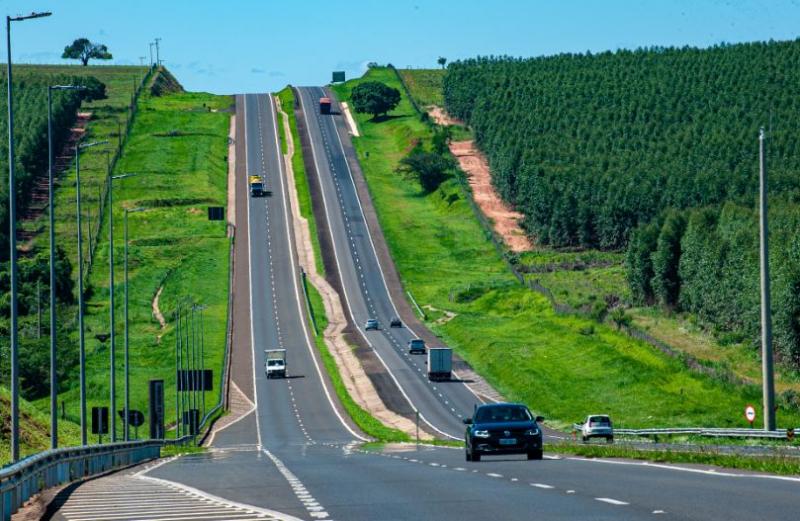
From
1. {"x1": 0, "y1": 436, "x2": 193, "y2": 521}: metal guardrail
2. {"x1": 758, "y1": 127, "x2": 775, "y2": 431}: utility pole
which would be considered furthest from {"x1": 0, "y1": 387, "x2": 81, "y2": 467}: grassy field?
{"x1": 758, "y1": 127, "x2": 775, "y2": 431}: utility pole

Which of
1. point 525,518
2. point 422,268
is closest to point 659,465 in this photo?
point 525,518

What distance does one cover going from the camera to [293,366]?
454ft

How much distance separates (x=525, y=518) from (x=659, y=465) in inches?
595

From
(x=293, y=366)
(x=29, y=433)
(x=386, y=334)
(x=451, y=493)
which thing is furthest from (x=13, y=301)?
(x=386, y=334)

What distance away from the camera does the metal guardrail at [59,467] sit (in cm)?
2745

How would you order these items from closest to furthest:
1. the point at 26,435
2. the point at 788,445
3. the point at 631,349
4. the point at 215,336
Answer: the point at 788,445 < the point at 26,435 < the point at 631,349 < the point at 215,336

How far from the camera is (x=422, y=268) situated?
179125 millimetres

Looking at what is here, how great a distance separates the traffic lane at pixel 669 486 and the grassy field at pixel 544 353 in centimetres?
5202

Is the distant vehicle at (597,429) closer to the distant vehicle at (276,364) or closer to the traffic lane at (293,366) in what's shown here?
the traffic lane at (293,366)

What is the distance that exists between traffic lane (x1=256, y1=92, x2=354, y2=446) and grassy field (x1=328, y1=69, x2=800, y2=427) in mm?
12660

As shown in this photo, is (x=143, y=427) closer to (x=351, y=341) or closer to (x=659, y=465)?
(x=351, y=341)

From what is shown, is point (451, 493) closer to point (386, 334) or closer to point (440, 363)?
point (440, 363)

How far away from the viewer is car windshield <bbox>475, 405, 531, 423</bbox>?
4559 centimetres

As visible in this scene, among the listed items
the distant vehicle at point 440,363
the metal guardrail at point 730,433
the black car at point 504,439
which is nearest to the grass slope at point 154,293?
A: the distant vehicle at point 440,363
